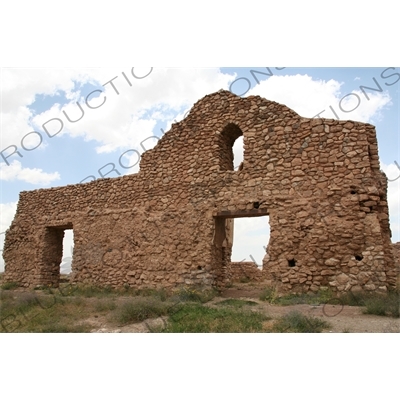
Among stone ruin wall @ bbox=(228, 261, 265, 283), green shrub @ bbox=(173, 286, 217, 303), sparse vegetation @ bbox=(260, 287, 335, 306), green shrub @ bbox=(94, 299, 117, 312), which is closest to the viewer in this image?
green shrub @ bbox=(94, 299, 117, 312)

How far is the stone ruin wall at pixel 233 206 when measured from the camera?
757cm

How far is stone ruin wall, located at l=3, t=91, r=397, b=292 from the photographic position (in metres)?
7.57

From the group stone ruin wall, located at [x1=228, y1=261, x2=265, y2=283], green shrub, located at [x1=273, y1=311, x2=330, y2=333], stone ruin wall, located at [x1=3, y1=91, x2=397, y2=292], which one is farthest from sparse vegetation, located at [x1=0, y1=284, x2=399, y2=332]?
stone ruin wall, located at [x1=228, y1=261, x2=265, y2=283]

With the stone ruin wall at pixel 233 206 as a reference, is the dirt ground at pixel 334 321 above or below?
below

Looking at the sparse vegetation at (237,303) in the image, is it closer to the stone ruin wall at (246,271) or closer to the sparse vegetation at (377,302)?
the sparse vegetation at (377,302)

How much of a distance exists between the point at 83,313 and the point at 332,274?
5.03 meters

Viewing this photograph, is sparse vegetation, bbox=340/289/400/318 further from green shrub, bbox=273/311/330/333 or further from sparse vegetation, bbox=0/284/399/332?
green shrub, bbox=273/311/330/333

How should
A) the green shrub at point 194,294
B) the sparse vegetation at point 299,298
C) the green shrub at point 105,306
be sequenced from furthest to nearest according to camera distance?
the green shrub at point 194,294, the sparse vegetation at point 299,298, the green shrub at point 105,306

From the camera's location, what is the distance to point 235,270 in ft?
51.2

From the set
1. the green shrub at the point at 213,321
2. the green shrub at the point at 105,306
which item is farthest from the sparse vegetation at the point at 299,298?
the green shrub at the point at 105,306

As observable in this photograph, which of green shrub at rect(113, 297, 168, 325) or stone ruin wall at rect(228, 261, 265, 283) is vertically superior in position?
stone ruin wall at rect(228, 261, 265, 283)

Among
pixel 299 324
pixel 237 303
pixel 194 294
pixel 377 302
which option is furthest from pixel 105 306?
pixel 377 302

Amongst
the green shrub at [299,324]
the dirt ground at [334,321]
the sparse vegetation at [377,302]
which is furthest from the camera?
the sparse vegetation at [377,302]

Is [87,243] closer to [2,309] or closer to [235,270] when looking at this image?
[2,309]
